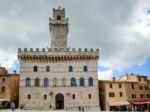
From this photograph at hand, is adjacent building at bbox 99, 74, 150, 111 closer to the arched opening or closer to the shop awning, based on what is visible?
the shop awning

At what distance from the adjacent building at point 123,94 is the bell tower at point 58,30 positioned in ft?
40.3

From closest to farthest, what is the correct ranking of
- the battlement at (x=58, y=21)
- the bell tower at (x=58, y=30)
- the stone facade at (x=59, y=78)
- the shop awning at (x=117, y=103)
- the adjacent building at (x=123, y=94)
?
the stone facade at (x=59, y=78), the shop awning at (x=117, y=103), the adjacent building at (x=123, y=94), the bell tower at (x=58, y=30), the battlement at (x=58, y=21)

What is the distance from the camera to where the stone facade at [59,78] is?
5653cm

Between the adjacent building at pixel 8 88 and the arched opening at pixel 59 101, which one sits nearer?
the adjacent building at pixel 8 88

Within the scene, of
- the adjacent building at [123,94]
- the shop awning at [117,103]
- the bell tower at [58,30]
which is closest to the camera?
the shop awning at [117,103]

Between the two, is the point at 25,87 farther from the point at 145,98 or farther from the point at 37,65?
the point at 145,98

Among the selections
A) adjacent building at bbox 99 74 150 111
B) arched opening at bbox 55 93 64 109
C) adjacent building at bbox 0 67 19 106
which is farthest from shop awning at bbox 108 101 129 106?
adjacent building at bbox 0 67 19 106

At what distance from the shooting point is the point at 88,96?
57.3 m

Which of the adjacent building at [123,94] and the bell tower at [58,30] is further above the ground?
the bell tower at [58,30]

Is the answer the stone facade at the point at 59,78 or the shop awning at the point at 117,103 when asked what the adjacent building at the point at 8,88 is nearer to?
the stone facade at the point at 59,78

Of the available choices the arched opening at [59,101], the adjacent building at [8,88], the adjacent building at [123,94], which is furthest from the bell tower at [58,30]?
the adjacent building at [123,94]

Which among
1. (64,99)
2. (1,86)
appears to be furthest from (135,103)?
(1,86)

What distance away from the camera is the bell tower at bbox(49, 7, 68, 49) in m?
61.4

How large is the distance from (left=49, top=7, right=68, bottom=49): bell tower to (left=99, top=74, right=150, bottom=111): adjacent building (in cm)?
1227
